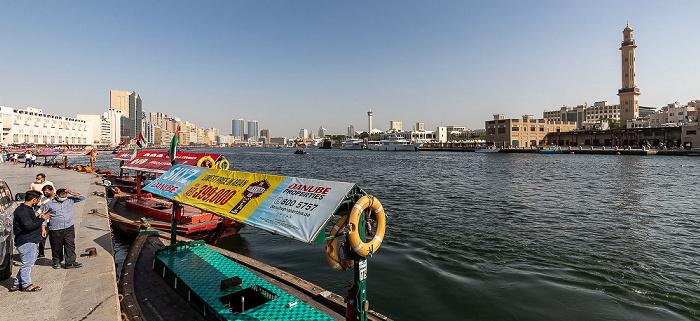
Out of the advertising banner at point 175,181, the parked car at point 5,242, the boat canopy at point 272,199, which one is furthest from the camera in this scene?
the advertising banner at point 175,181

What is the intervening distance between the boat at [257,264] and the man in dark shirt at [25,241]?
184 cm

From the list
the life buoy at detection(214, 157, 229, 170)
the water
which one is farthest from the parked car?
the life buoy at detection(214, 157, 229, 170)

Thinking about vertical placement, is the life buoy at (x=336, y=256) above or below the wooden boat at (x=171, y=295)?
above

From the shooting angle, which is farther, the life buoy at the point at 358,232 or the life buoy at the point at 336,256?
the life buoy at the point at 336,256

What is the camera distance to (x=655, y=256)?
14.1 metres

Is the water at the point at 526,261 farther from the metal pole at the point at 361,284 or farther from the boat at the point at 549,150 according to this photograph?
the boat at the point at 549,150

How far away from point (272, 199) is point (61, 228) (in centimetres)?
620

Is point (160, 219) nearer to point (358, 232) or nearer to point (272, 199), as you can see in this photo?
point (272, 199)

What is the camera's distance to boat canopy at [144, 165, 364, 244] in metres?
5.54

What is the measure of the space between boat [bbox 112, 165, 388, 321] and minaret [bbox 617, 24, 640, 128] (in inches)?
7158

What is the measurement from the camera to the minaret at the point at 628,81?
→ 454ft

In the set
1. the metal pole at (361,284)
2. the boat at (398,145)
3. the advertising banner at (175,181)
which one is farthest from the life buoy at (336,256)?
the boat at (398,145)

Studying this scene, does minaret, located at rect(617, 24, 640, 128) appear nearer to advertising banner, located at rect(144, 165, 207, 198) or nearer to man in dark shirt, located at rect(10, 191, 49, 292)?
advertising banner, located at rect(144, 165, 207, 198)

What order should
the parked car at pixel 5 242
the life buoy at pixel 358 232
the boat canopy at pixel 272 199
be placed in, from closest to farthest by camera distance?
the life buoy at pixel 358 232 → the boat canopy at pixel 272 199 → the parked car at pixel 5 242
